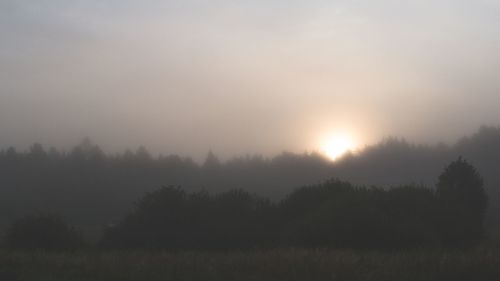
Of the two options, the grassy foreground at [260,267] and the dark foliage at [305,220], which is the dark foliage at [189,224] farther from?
the grassy foreground at [260,267]

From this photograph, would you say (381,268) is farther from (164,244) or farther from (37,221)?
(37,221)

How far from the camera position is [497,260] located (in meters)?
30.0

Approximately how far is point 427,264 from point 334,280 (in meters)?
4.93

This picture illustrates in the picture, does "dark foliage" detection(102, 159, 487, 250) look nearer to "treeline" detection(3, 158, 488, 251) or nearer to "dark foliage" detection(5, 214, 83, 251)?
"treeline" detection(3, 158, 488, 251)

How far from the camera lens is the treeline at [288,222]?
156 ft

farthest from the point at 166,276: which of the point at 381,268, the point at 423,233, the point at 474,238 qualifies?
the point at 474,238

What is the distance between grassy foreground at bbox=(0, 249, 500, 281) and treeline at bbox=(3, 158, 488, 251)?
51.5ft

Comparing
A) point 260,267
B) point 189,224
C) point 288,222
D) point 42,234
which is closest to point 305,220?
point 288,222

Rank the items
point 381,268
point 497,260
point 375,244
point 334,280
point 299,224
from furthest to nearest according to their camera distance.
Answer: point 299,224 → point 375,244 → point 497,260 → point 381,268 → point 334,280

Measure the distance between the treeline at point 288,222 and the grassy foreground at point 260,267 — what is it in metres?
15.7

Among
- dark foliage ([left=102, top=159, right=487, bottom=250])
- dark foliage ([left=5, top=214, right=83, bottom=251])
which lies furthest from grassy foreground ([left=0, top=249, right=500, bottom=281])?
dark foliage ([left=5, top=214, right=83, bottom=251])

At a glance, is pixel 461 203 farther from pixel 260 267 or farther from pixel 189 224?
pixel 260 267

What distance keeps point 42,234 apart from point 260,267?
3187 centimetres

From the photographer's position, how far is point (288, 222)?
57.8 meters
